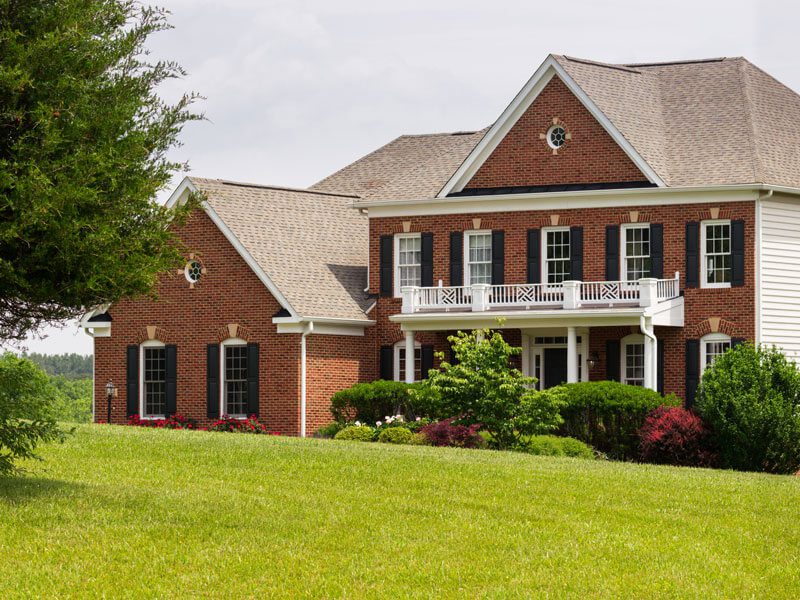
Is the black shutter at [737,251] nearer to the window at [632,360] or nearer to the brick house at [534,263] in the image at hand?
the brick house at [534,263]

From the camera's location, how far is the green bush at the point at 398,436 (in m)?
30.2

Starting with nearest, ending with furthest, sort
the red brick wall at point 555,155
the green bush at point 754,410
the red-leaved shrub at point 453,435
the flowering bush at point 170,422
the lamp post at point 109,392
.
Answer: the red-leaved shrub at point 453,435 < the green bush at point 754,410 < the red brick wall at point 555,155 < the flowering bush at point 170,422 < the lamp post at point 109,392

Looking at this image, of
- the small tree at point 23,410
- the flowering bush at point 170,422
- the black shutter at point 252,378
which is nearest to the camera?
the small tree at point 23,410

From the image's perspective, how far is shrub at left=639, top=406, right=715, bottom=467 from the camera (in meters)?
30.1

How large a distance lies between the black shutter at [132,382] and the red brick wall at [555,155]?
10.1 m

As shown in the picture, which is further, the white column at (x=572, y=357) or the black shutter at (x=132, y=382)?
the black shutter at (x=132, y=382)

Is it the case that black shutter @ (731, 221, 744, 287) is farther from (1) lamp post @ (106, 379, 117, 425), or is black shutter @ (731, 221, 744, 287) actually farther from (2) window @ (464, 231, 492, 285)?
(1) lamp post @ (106, 379, 117, 425)

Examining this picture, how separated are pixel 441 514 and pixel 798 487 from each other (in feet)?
25.0

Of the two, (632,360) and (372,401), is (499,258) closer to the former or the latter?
(632,360)

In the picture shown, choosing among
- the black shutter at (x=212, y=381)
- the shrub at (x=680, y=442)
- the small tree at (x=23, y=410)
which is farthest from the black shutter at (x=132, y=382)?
the small tree at (x=23, y=410)

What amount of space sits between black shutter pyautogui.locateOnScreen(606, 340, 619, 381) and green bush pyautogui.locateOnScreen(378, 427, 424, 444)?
6629 mm

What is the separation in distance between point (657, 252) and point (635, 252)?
66 centimetres

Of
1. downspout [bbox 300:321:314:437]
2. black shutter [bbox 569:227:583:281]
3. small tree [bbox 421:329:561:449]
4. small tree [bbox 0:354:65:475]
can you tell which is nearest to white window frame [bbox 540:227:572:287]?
black shutter [bbox 569:227:583:281]

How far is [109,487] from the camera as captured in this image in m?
19.4
